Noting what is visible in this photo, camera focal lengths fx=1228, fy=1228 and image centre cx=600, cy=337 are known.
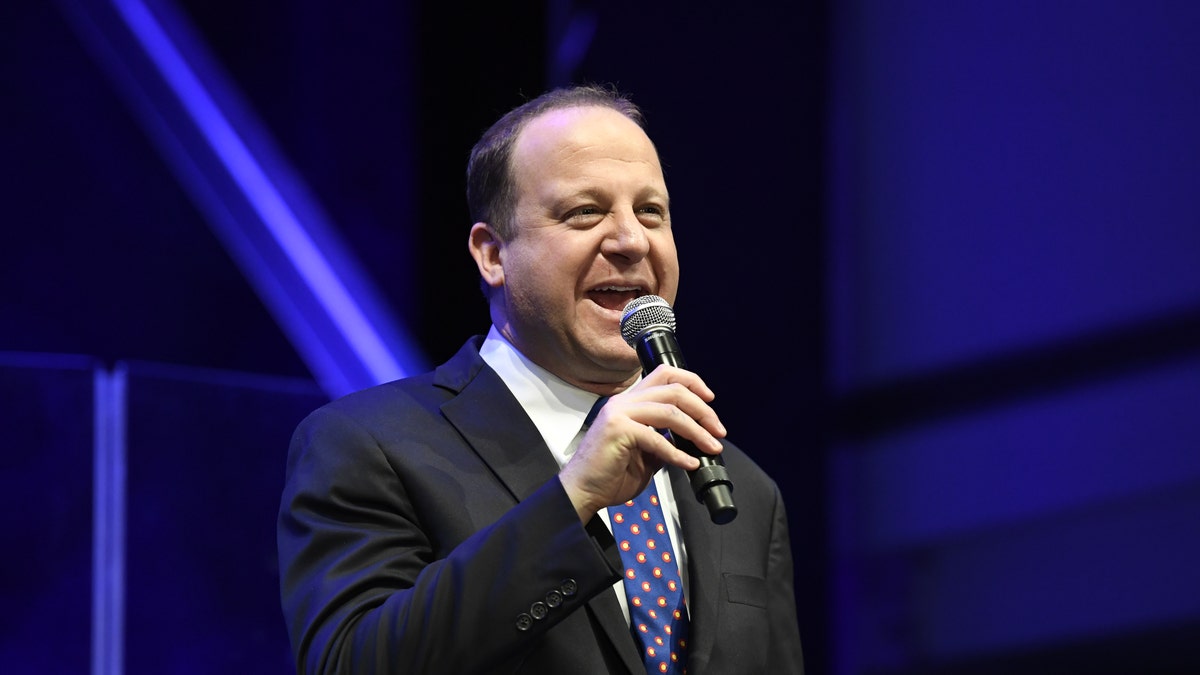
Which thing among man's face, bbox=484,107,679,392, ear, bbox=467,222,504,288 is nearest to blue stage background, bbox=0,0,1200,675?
ear, bbox=467,222,504,288

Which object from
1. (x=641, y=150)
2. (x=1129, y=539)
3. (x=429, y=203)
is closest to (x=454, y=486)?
(x=641, y=150)

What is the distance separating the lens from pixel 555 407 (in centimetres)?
156

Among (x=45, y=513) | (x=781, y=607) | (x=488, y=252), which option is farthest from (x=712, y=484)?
(x=45, y=513)

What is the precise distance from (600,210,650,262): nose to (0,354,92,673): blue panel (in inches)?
44.9

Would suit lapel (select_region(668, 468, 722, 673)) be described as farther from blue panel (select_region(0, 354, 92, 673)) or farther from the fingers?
blue panel (select_region(0, 354, 92, 673))

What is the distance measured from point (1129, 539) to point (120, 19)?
2.76 m

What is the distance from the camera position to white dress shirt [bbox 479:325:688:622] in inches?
59.7

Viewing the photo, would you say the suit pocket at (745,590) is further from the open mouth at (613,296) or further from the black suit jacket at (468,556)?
the open mouth at (613,296)

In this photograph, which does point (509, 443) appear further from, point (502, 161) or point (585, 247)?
point (502, 161)

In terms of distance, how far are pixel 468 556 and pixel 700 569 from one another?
0.38 m

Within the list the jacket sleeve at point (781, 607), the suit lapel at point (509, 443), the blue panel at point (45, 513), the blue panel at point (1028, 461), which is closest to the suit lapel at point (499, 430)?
the suit lapel at point (509, 443)

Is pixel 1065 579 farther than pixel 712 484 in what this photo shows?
Yes

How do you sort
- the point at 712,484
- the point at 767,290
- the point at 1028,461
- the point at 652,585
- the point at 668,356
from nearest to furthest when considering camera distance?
the point at 712,484 < the point at 668,356 < the point at 652,585 < the point at 1028,461 < the point at 767,290

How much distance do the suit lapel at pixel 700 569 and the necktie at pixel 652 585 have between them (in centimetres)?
2
